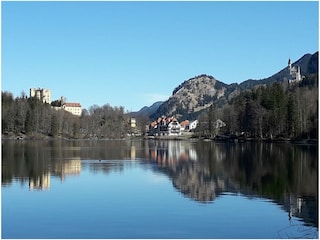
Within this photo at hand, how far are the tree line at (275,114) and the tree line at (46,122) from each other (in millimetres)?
41161

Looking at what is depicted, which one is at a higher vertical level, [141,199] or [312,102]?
[312,102]

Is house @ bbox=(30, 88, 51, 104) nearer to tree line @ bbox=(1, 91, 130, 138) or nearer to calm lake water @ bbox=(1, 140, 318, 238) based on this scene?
tree line @ bbox=(1, 91, 130, 138)

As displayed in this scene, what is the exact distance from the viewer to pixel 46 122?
119 metres

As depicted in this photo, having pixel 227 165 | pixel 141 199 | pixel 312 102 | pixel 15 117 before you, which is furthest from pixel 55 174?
pixel 15 117

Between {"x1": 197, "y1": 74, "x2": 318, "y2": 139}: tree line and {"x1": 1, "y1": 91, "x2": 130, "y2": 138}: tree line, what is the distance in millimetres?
41161

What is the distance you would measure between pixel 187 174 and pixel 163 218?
14509 mm

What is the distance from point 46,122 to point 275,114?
5918 cm

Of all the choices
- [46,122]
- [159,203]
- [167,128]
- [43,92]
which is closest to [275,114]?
[46,122]

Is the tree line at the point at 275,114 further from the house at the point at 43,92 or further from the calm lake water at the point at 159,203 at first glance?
the house at the point at 43,92

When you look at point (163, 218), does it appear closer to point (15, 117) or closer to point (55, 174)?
point (55, 174)

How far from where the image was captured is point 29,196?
20812 millimetres

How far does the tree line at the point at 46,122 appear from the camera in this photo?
373 feet

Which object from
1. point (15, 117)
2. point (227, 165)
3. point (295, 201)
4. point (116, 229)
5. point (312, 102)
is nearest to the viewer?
point (116, 229)

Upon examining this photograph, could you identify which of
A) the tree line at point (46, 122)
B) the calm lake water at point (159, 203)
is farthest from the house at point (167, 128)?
the calm lake water at point (159, 203)
